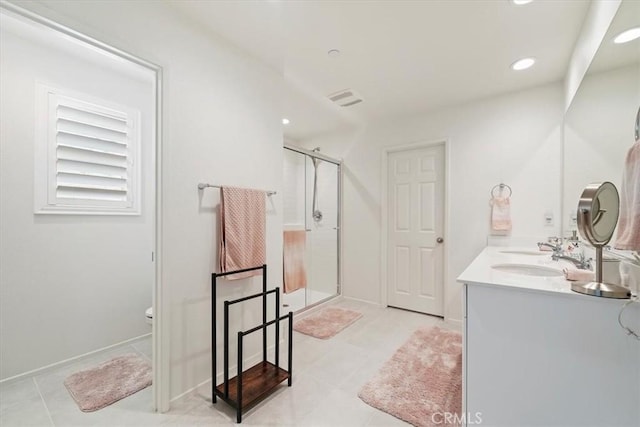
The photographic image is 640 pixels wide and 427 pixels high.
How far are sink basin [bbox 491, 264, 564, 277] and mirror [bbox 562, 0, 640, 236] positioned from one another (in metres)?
0.32

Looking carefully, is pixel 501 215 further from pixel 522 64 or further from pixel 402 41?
pixel 402 41

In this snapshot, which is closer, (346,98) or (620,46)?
(620,46)

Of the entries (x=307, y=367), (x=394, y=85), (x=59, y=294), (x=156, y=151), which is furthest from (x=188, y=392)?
(x=394, y=85)

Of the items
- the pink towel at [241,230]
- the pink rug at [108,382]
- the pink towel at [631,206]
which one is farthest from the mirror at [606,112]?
the pink rug at [108,382]

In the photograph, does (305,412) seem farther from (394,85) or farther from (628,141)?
Result: (394,85)

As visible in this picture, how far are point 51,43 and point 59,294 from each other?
1813 mm

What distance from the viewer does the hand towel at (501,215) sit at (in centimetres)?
270

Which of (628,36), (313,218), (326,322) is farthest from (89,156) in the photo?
(628,36)

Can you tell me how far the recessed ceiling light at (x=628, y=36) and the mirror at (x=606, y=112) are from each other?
0.05 feet

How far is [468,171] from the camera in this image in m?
2.95

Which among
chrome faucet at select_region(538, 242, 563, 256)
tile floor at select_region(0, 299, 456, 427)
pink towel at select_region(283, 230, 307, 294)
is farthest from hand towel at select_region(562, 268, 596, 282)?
pink towel at select_region(283, 230, 307, 294)

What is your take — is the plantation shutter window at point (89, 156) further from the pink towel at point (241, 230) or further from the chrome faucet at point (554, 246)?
the chrome faucet at point (554, 246)

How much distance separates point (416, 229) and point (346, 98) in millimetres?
1680

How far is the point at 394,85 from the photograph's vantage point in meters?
2.62
